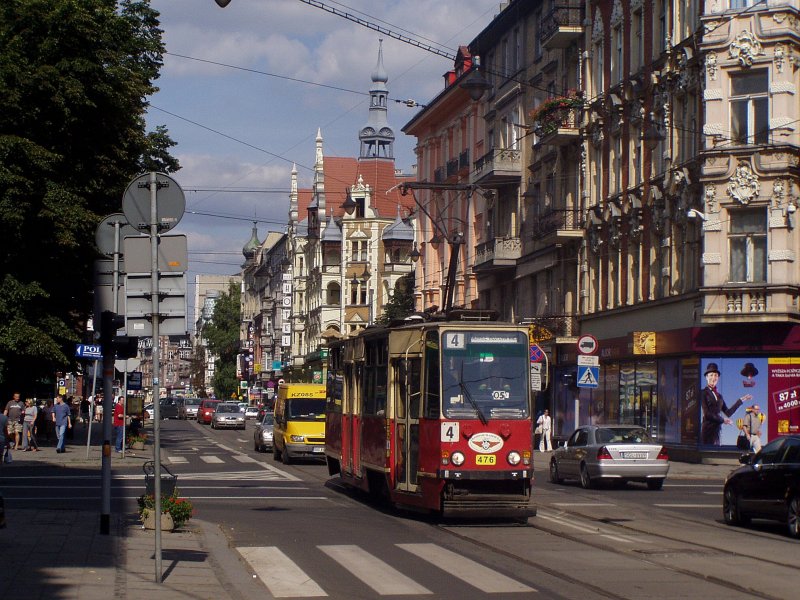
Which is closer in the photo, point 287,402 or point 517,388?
point 517,388

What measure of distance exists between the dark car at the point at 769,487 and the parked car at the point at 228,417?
2338 inches

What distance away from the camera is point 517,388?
1936 centimetres

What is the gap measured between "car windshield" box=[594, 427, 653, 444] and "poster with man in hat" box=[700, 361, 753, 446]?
1104cm

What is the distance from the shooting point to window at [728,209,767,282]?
37125 mm

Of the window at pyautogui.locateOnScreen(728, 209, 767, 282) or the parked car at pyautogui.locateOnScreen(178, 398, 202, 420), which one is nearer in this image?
the window at pyautogui.locateOnScreen(728, 209, 767, 282)

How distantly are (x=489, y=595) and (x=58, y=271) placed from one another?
3280 cm

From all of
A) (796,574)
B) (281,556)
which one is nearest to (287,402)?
(281,556)

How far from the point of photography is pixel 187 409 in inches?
4286

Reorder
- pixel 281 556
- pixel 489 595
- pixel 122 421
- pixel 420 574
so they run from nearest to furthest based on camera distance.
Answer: pixel 489 595 < pixel 420 574 < pixel 281 556 < pixel 122 421

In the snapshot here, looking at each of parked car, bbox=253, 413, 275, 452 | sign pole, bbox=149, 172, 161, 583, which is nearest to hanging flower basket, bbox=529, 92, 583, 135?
parked car, bbox=253, 413, 275, 452

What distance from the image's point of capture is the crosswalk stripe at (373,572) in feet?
41.0

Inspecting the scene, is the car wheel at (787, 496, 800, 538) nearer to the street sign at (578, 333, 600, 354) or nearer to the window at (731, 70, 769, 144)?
the street sign at (578, 333, 600, 354)

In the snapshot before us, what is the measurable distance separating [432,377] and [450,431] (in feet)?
2.99

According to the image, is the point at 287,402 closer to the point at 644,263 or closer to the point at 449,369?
the point at 644,263
